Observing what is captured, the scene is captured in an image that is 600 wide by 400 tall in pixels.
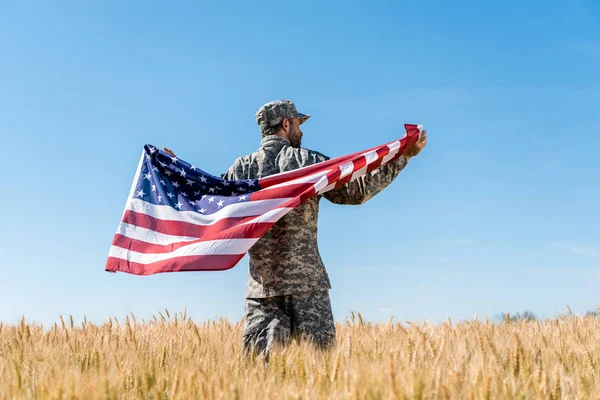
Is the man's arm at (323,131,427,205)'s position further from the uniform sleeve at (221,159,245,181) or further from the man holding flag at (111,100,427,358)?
the uniform sleeve at (221,159,245,181)

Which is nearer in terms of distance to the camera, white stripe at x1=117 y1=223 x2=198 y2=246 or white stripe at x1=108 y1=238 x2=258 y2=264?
white stripe at x1=108 y1=238 x2=258 y2=264

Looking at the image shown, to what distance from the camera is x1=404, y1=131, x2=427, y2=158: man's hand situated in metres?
6.07

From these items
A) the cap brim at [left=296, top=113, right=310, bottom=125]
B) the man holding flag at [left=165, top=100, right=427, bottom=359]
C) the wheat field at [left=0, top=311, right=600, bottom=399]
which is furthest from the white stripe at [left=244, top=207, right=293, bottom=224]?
the wheat field at [left=0, top=311, right=600, bottom=399]

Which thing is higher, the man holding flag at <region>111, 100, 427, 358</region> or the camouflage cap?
the camouflage cap

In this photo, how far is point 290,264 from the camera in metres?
5.41

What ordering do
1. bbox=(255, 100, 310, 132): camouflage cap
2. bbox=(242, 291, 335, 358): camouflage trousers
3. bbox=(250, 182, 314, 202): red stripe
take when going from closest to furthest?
bbox=(242, 291, 335, 358): camouflage trousers, bbox=(250, 182, 314, 202): red stripe, bbox=(255, 100, 310, 132): camouflage cap

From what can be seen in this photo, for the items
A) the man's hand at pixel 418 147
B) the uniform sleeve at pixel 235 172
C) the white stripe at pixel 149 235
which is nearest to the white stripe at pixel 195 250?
the white stripe at pixel 149 235

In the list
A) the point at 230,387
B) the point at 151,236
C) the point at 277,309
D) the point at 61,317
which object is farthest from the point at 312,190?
the point at 61,317

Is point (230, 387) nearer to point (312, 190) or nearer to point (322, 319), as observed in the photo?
point (322, 319)

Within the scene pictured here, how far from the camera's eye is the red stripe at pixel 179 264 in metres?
5.52

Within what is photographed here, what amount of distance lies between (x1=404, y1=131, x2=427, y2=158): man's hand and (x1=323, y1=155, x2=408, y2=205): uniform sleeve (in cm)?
18

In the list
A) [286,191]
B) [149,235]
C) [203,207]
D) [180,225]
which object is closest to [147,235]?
[149,235]

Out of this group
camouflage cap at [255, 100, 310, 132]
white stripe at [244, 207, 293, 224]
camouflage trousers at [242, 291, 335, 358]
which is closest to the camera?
camouflage trousers at [242, 291, 335, 358]

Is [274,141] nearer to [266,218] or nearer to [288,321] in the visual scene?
[266,218]
